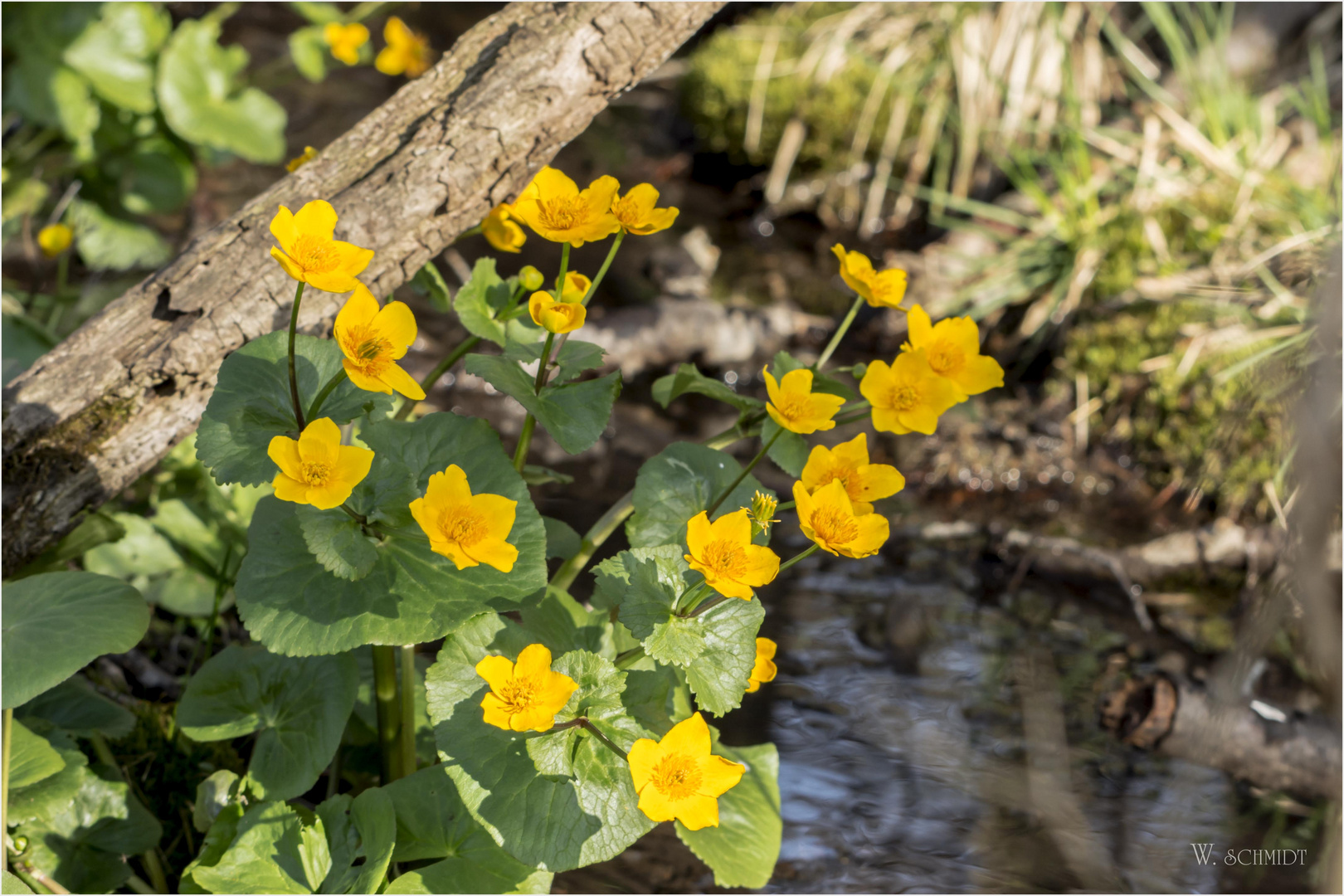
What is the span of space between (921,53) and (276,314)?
4.71 metres

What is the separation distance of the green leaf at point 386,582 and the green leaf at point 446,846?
24 centimetres

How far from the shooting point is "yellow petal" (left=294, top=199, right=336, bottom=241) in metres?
1.06

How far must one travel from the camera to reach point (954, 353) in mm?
1230

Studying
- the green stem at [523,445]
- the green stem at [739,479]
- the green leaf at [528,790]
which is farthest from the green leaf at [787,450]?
the green leaf at [528,790]

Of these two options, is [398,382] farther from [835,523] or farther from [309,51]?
[309,51]

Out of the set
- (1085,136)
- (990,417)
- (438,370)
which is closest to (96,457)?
(438,370)

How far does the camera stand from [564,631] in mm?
1251

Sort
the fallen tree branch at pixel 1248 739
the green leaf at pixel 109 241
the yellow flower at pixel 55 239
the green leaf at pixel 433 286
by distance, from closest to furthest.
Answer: the green leaf at pixel 433 286, the fallen tree branch at pixel 1248 739, the yellow flower at pixel 55 239, the green leaf at pixel 109 241

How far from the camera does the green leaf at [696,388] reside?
1275mm

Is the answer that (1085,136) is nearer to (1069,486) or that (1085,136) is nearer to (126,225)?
(1069,486)

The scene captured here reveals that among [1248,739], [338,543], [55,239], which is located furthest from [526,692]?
[55,239]

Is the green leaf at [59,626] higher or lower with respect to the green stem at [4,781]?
higher

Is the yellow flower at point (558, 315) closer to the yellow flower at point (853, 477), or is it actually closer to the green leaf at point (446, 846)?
the yellow flower at point (853, 477)

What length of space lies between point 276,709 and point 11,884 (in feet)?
1.18
